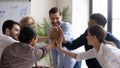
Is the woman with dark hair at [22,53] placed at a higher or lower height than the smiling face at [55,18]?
lower

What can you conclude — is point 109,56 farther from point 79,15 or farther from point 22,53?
point 79,15

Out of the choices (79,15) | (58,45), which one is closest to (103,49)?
(58,45)

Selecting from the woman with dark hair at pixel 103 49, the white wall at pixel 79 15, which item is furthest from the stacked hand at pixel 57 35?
the white wall at pixel 79 15

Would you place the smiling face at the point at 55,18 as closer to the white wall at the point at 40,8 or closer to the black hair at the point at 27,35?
the black hair at the point at 27,35

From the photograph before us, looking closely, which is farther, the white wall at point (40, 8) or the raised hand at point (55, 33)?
the white wall at point (40, 8)

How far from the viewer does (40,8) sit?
209 inches

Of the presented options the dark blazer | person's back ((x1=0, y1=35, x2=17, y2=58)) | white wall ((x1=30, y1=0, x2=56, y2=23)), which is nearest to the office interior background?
white wall ((x1=30, y1=0, x2=56, y2=23))

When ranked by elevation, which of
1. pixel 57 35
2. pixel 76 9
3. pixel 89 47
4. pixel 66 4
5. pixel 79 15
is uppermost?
pixel 66 4

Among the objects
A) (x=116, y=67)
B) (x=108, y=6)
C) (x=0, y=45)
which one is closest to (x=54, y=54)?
(x=0, y=45)

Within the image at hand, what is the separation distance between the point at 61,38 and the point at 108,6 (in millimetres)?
2119

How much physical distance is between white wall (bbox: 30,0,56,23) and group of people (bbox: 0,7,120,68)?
231cm

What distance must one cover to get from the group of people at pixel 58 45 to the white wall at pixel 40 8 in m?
2.31

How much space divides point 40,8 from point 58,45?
2678 mm

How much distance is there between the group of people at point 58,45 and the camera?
6.89ft
